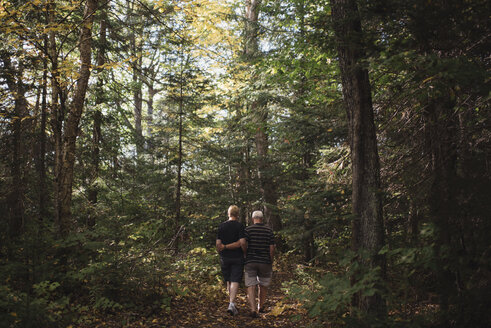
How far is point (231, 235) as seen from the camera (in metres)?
6.59

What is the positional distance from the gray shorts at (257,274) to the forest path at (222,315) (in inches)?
22.5

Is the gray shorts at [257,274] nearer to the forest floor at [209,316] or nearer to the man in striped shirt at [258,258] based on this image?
the man in striped shirt at [258,258]

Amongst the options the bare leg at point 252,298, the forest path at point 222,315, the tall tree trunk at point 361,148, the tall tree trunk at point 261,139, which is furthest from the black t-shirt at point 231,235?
the tall tree trunk at point 261,139

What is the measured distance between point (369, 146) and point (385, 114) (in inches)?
73.9

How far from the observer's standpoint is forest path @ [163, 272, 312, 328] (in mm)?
5969

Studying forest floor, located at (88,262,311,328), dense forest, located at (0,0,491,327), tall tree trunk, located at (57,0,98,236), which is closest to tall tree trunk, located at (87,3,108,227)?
dense forest, located at (0,0,491,327)

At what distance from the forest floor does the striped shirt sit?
1104 millimetres

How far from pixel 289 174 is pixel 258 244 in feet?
19.0

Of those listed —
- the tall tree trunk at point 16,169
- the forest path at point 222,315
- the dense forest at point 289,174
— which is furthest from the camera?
the tall tree trunk at point 16,169

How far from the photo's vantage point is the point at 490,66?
4090 mm

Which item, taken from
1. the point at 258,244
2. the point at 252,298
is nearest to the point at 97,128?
the point at 258,244

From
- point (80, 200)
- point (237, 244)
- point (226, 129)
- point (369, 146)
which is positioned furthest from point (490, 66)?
point (226, 129)

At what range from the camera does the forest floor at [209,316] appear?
5.67 m

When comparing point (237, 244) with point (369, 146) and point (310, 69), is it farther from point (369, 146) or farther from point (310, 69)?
point (310, 69)
